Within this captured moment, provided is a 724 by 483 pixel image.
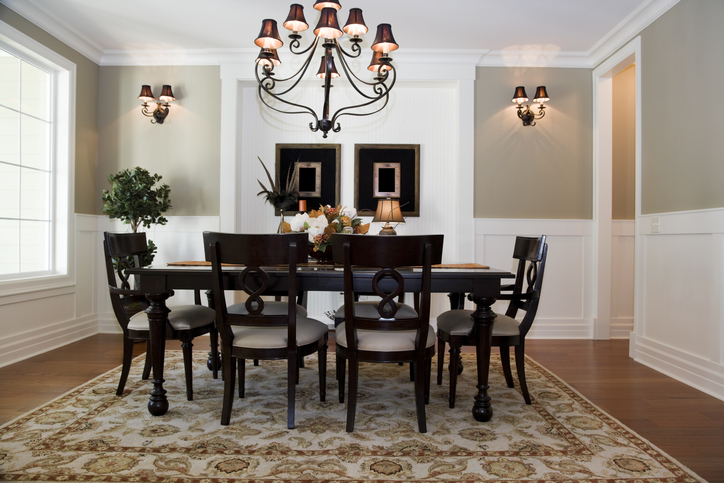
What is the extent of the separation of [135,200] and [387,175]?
233 centimetres

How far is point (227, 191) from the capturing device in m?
4.34

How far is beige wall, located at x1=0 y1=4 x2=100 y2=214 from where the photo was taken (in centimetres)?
414

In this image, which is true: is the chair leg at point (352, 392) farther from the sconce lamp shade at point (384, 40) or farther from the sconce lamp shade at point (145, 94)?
the sconce lamp shade at point (145, 94)

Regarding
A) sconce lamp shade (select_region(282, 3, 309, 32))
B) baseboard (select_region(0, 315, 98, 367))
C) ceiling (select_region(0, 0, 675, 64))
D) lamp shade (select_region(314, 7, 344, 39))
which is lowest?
baseboard (select_region(0, 315, 98, 367))

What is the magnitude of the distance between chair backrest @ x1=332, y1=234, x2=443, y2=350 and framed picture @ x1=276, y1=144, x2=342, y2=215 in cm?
251

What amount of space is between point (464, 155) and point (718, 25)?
2.04 metres

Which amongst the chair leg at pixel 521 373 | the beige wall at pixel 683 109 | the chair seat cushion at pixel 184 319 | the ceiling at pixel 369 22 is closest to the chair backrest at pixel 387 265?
the chair leg at pixel 521 373

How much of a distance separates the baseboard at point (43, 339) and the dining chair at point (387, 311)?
270cm

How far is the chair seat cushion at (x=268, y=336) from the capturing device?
6.82 feet

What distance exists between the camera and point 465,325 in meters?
2.34

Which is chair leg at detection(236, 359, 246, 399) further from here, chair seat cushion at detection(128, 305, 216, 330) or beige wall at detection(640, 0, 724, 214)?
beige wall at detection(640, 0, 724, 214)

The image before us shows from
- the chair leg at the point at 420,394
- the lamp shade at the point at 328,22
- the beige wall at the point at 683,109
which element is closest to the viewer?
the chair leg at the point at 420,394

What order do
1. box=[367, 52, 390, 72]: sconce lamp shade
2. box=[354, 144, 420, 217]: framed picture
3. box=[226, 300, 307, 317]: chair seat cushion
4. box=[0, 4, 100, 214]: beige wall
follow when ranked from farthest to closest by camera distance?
box=[354, 144, 420, 217]: framed picture < box=[0, 4, 100, 214]: beige wall < box=[367, 52, 390, 72]: sconce lamp shade < box=[226, 300, 307, 317]: chair seat cushion

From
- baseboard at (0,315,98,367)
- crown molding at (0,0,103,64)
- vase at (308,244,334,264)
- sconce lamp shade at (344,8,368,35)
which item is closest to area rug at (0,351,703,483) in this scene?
vase at (308,244,334,264)
